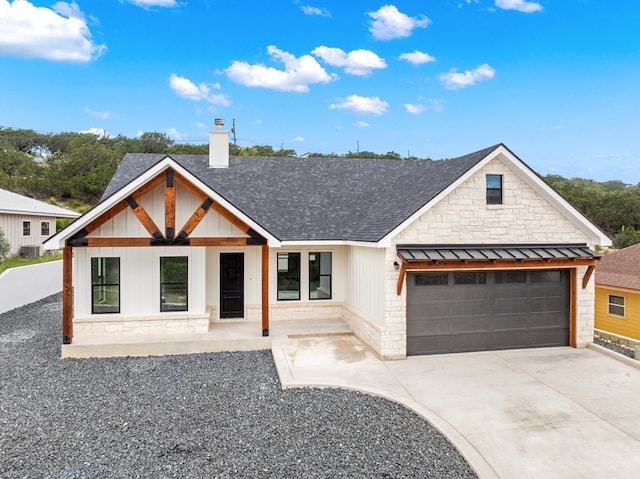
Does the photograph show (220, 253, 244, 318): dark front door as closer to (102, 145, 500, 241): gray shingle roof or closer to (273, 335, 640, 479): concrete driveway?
(102, 145, 500, 241): gray shingle roof

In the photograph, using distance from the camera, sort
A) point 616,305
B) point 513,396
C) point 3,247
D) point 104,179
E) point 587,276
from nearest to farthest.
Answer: point 513,396
point 587,276
point 616,305
point 3,247
point 104,179

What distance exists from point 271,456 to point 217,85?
46366 millimetres

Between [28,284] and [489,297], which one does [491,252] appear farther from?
[28,284]

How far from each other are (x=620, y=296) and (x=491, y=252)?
28.8 feet

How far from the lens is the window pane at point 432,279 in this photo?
10.0 meters

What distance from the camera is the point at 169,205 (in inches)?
396

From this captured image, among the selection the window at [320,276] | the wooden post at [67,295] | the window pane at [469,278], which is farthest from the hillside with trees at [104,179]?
the wooden post at [67,295]

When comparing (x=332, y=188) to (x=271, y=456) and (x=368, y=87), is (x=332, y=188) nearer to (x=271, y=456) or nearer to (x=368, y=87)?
(x=271, y=456)

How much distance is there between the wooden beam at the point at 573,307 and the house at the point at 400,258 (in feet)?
0.09

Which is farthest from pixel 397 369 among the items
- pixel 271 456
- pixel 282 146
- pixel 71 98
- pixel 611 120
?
pixel 71 98

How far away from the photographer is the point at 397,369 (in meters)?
9.05

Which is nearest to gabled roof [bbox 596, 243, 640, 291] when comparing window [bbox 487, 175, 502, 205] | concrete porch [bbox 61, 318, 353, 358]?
window [bbox 487, 175, 502, 205]

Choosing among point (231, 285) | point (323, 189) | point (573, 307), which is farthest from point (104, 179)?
point (573, 307)

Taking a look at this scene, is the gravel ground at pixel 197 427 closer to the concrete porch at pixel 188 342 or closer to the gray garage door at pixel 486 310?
the concrete porch at pixel 188 342
